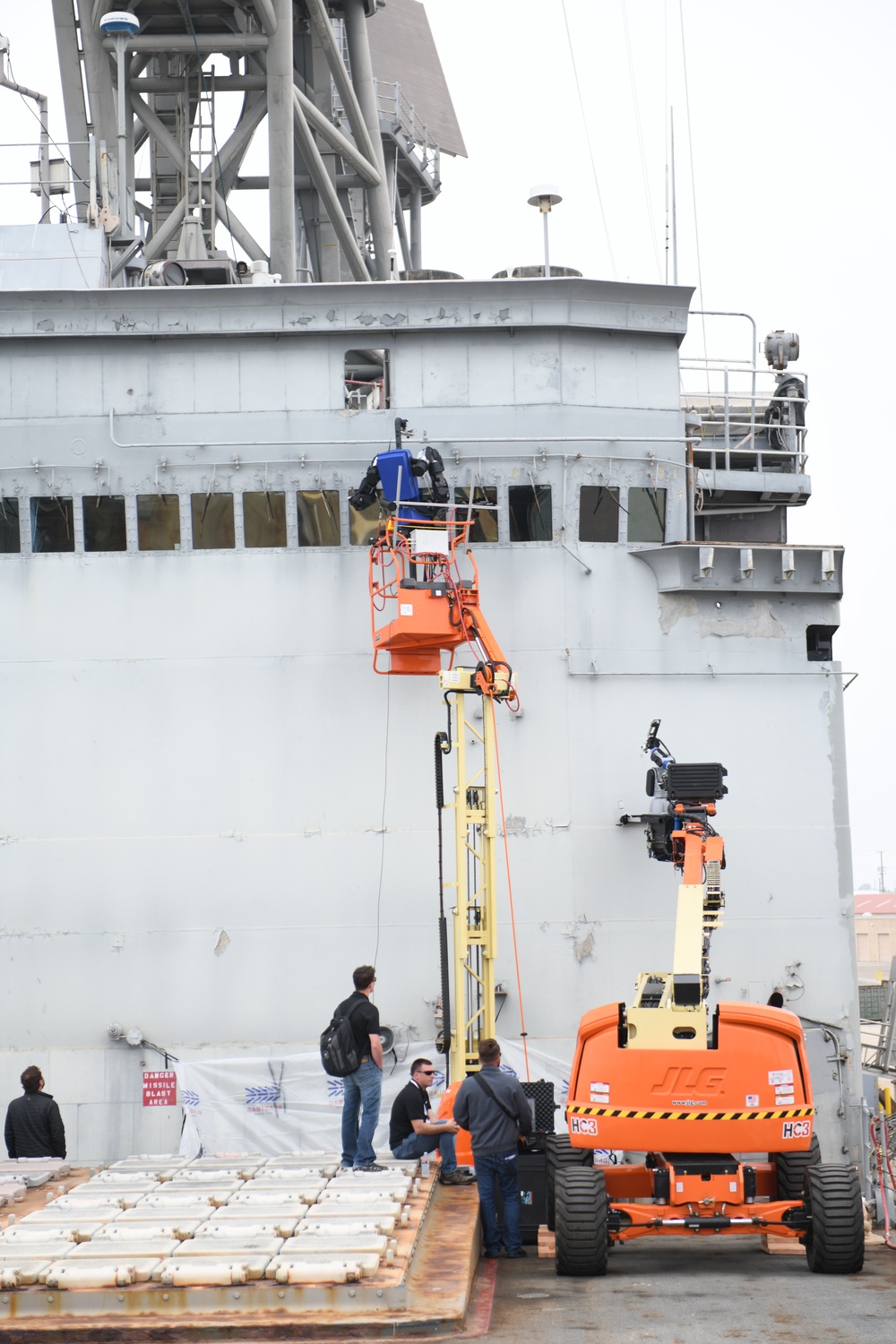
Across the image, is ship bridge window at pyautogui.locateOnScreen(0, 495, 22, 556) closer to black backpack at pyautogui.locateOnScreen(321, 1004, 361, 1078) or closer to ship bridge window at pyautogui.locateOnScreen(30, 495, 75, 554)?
ship bridge window at pyautogui.locateOnScreen(30, 495, 75, 554)

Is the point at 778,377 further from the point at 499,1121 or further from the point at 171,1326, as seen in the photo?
the point at 171,1326

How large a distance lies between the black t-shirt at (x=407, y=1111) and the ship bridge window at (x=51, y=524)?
7963 mm

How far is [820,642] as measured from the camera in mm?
19000

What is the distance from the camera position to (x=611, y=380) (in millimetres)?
19109

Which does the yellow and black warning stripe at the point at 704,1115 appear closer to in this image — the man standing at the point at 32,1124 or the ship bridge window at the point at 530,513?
the man standing at the point at 32,1124

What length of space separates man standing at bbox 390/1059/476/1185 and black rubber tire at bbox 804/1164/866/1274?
3.46 metres

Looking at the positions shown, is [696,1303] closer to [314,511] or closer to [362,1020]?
[362,1020]

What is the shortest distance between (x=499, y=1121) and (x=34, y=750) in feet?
26.5

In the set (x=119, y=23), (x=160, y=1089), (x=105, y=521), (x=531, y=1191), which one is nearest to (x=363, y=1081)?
(x=531, y=1191)

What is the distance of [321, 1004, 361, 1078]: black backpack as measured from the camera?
13.8 metres

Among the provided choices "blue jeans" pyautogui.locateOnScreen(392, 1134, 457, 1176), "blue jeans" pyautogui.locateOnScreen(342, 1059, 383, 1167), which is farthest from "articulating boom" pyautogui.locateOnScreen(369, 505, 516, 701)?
"blue jeans" pyautogui.locateOnScreen(392, 1134, 457, 1176)

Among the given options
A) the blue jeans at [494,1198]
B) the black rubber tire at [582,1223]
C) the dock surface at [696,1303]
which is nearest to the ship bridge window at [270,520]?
the blue jeans at [494,1198]

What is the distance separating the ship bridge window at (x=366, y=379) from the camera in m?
19.1

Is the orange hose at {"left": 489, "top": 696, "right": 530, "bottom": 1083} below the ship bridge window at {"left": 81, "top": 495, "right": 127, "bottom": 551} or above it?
below
